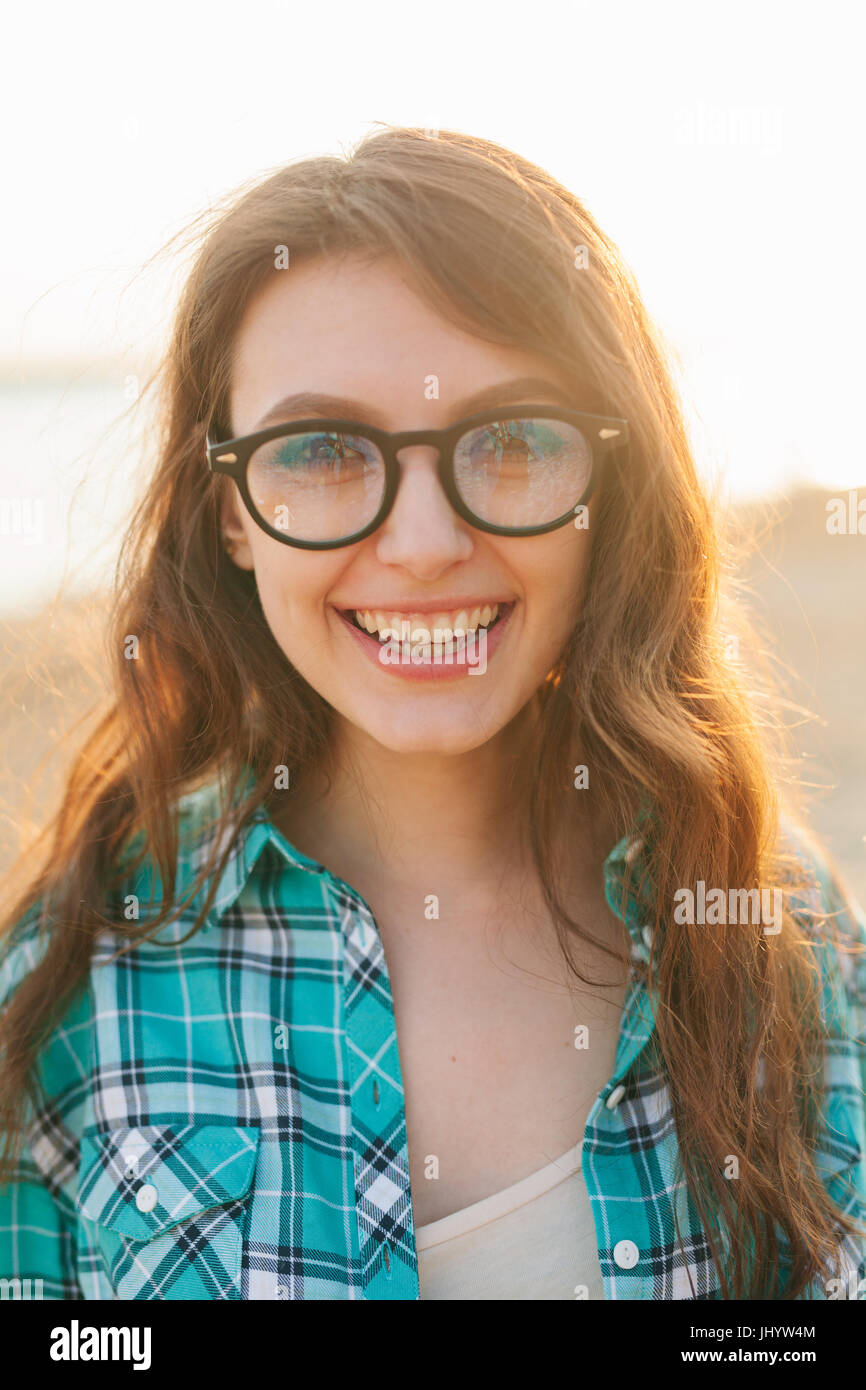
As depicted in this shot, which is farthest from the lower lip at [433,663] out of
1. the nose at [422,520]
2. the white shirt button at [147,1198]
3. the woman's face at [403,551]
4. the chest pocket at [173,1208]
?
the white shirt button at [147,1198]

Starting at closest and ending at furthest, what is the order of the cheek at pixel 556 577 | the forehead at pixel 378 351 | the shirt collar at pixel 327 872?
1. the forehead at pixel 378 351
2. the cheek at pixel 556 577
3. the shirt collar at pixel 327 872

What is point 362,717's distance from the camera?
67.1 inches

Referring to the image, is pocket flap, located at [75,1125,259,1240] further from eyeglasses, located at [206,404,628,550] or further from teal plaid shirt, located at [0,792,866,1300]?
eyeglasses, located at [206,404,628,550]

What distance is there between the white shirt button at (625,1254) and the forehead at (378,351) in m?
1.20

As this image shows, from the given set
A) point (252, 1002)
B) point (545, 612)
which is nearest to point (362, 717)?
point (545, 612)

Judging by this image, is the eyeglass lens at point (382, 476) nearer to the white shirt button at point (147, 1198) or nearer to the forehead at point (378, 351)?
the forehead at point (378, 351)

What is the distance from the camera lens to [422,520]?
156 cm

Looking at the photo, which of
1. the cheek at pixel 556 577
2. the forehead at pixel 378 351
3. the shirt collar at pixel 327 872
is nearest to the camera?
the forehead at pixel 378 351

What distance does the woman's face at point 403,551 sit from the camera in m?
1.55

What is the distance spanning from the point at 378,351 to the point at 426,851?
0.84 metres

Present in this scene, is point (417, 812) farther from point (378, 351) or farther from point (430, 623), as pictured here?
point (378, 351)

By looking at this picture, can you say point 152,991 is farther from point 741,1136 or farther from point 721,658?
point 721,658

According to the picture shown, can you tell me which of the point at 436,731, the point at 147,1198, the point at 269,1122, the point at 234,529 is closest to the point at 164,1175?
the point at 147,1198

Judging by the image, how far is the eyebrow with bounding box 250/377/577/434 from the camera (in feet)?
5.12
